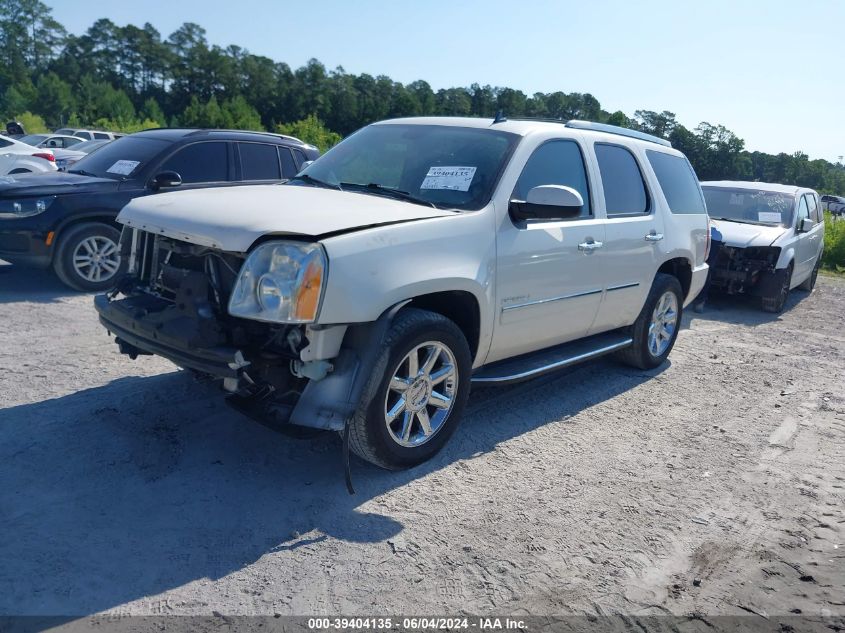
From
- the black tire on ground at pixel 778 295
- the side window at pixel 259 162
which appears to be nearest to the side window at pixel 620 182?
the side window at pixel 259 162

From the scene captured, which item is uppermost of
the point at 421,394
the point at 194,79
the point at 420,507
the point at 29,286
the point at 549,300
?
the point at 194,79

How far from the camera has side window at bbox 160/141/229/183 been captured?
25.8ft

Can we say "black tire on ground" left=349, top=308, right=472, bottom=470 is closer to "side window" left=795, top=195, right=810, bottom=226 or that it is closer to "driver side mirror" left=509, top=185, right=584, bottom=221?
"driver side mirror" left=509, top=185, right=584, bottom=221

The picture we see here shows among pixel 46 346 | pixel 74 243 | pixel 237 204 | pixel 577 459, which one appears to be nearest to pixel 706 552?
pixel 577 459

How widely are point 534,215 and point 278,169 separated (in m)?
5.08

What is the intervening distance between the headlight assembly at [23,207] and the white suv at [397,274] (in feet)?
11.3

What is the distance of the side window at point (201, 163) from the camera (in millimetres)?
7855

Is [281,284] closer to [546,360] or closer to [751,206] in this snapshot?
[546,360]

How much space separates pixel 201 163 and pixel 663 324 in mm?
5349

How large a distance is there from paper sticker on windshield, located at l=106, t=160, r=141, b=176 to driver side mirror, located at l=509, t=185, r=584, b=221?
5.19 m

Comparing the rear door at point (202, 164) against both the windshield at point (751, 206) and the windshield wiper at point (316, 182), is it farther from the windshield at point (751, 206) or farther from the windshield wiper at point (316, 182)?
the windshield at point (751, 206)

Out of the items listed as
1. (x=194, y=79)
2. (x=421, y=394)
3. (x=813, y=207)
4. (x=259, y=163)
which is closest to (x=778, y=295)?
(x=813, y=207)

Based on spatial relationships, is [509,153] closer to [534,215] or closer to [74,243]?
[534,215]

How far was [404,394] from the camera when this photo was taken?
3783 mm
